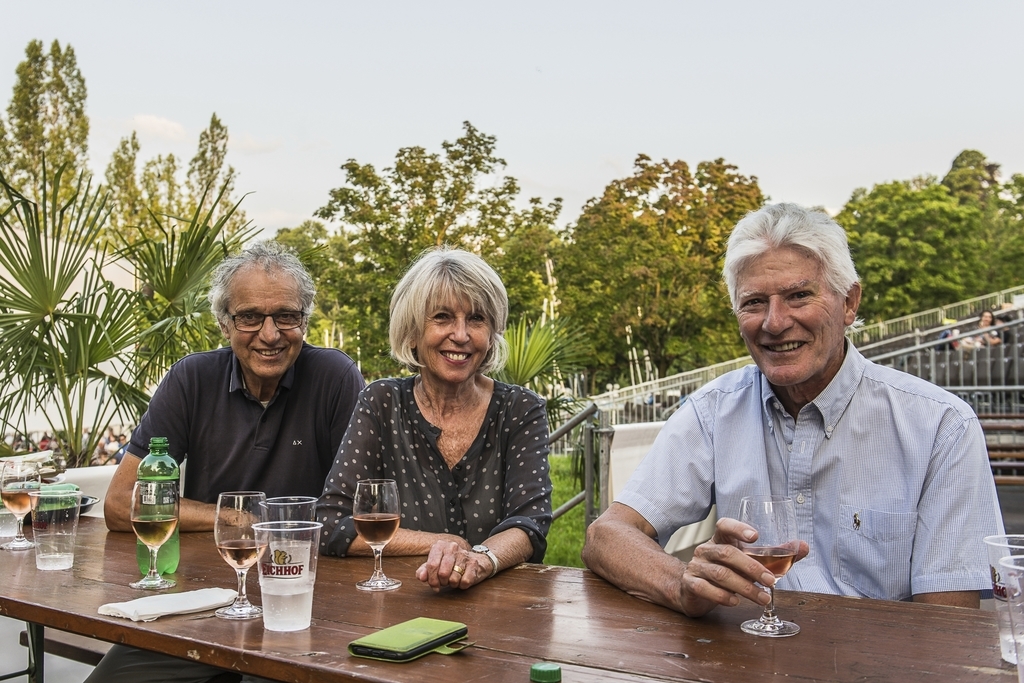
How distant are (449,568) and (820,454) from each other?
3.53 feet

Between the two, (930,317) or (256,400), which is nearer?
(256,400)

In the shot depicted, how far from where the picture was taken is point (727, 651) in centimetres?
169

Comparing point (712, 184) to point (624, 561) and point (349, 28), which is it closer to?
point (349, 28)

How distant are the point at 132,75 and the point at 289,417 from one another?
46136 mm

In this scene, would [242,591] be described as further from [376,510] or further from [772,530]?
[772,530]

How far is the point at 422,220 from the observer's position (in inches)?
995

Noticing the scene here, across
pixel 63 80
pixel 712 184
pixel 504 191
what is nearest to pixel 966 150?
pixel 712 184

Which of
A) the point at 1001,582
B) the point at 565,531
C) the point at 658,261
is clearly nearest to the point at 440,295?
the point at 1001,582

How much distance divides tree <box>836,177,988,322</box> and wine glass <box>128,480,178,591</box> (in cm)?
4407

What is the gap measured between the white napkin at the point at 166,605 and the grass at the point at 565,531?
3.83 meters

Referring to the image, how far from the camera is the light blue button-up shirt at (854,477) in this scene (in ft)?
7.63

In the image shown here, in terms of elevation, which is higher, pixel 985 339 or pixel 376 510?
pixel 985 339

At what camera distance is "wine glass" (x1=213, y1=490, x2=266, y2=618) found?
74.4 inches

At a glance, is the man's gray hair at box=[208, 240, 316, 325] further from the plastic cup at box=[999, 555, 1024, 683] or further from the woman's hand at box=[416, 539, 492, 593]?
the plastic cup at box=[999, 555, 1024, 683]
